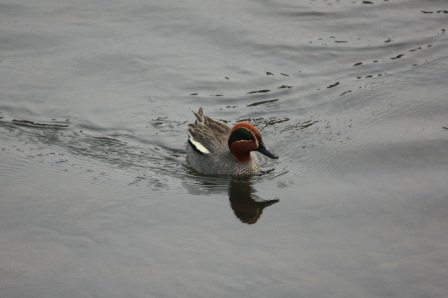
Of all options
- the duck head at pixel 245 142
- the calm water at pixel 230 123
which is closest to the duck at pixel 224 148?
the duck head at pixel 245 142

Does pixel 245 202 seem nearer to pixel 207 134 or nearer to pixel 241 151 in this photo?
pixel 241 151

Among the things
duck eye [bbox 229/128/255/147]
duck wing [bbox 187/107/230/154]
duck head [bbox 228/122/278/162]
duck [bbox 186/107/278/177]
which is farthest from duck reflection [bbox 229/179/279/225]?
duck wing [bbox 187/107/230/154]

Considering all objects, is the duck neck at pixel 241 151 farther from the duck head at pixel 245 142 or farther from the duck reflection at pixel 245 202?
the duck reflection at pixel 245 202

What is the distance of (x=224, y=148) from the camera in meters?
13.9

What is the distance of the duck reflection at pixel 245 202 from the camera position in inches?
457

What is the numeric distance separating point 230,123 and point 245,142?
6.24 feet

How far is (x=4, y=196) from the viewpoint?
1177 centimetres

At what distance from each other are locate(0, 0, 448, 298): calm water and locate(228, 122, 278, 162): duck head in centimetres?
47

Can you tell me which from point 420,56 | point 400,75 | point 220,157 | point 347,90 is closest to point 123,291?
point 220,157

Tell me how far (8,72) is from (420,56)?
8754 millimetres

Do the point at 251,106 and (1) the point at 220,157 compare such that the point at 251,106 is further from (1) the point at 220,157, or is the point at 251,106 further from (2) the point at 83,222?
(2) the point at 83,222

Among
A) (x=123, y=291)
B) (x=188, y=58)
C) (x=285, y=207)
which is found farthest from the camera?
A: (x=188, y=58)

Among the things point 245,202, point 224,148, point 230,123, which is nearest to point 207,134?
point 224,148

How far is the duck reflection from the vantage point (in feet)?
38.1
